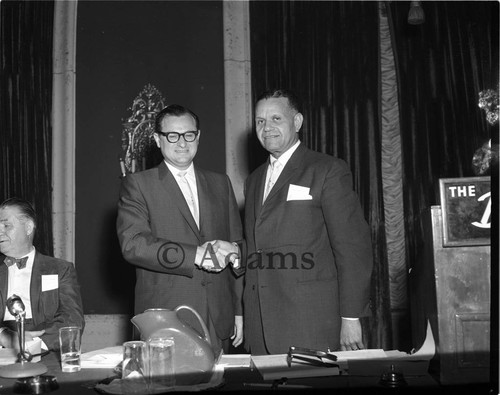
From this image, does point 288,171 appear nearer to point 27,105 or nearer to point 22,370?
point 22,370

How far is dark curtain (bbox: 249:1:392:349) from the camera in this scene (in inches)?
241

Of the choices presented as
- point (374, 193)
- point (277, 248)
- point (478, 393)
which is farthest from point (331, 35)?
point (478, 393)

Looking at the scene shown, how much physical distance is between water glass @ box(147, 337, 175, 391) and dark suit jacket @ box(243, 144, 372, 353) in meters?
1.09

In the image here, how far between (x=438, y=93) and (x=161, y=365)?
5.01 meters

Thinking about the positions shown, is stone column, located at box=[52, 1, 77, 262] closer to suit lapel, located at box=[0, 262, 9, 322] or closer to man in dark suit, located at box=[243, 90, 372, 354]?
suit lapel, located at box=[0, 262, 9, 322]

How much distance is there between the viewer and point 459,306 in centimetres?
180

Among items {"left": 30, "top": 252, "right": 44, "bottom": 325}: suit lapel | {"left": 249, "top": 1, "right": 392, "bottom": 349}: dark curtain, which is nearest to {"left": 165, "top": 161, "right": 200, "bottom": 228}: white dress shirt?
{"left": 30, "top": 252, "right": 44, "bottom": 325}: suit lapel

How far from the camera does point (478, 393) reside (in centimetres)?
163

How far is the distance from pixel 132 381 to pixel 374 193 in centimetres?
469

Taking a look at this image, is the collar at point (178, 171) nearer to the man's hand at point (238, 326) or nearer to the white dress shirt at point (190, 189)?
the white dress shirt at point (190, 189)

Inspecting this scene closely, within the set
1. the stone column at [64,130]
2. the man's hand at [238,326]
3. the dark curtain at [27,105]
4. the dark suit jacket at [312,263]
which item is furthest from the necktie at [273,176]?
the dark curtain at [27,105]

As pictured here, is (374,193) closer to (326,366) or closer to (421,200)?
(421,200)

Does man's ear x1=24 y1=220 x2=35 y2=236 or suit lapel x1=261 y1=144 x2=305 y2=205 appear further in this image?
man's ear x1=24 y1=220 x2=35 y2=236

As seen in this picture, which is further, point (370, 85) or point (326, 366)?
point (370, 85)
